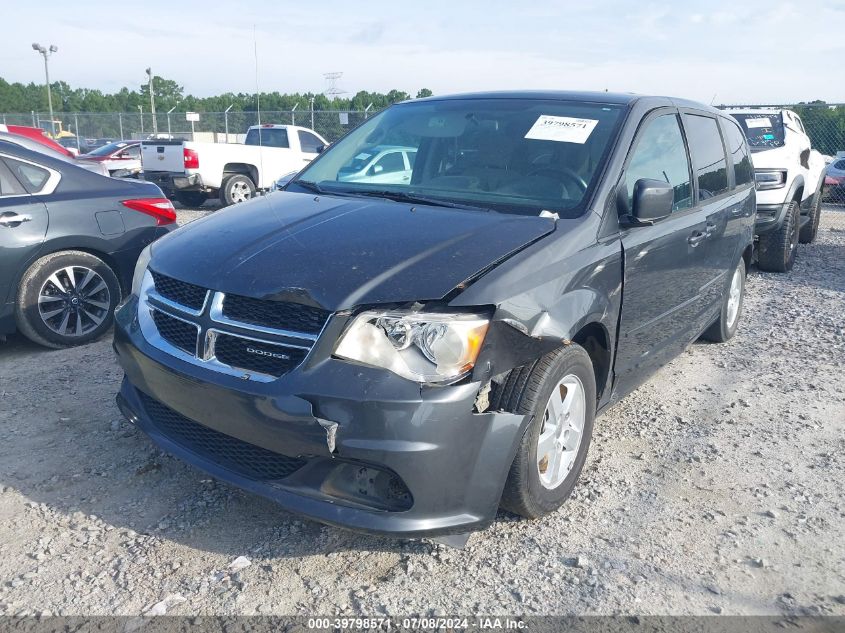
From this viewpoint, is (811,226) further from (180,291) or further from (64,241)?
(180,291)

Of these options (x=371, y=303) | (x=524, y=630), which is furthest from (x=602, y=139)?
(x=524, y=630)

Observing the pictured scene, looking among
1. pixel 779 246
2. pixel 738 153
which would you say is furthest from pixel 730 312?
pixel 779 246

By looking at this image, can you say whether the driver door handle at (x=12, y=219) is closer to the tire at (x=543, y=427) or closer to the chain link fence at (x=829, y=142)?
the tire at (x=543, y=427)

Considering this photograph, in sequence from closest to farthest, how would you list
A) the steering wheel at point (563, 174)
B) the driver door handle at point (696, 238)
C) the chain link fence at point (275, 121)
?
the steering wheel at point (563, 174) < the driver door handle at point (696, 238) < the chain link fence at point (275, 121)

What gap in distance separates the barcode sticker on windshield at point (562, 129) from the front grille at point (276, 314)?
5.76ft

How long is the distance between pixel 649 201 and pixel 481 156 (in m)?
0.93

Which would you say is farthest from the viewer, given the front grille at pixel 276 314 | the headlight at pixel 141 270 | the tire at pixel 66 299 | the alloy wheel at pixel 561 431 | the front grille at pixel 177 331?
the tire at pixel 66 299

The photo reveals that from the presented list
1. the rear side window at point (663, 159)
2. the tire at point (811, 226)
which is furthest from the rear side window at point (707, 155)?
the tire at point (811, 226)

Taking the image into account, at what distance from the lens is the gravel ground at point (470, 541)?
2680 mm

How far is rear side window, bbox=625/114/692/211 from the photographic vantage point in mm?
3757

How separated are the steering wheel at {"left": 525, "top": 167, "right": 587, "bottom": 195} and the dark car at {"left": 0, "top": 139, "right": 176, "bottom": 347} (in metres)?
3.30

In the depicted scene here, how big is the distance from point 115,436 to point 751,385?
404cm

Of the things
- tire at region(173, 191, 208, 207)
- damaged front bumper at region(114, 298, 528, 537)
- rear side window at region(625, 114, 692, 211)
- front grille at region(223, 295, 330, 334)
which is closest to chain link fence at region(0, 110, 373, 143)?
tire at region(173, 191, 208, 207)

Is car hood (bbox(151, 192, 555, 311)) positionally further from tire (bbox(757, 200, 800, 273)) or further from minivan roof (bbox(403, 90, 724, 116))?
tire (bbox(757, 200, 800, 273))
